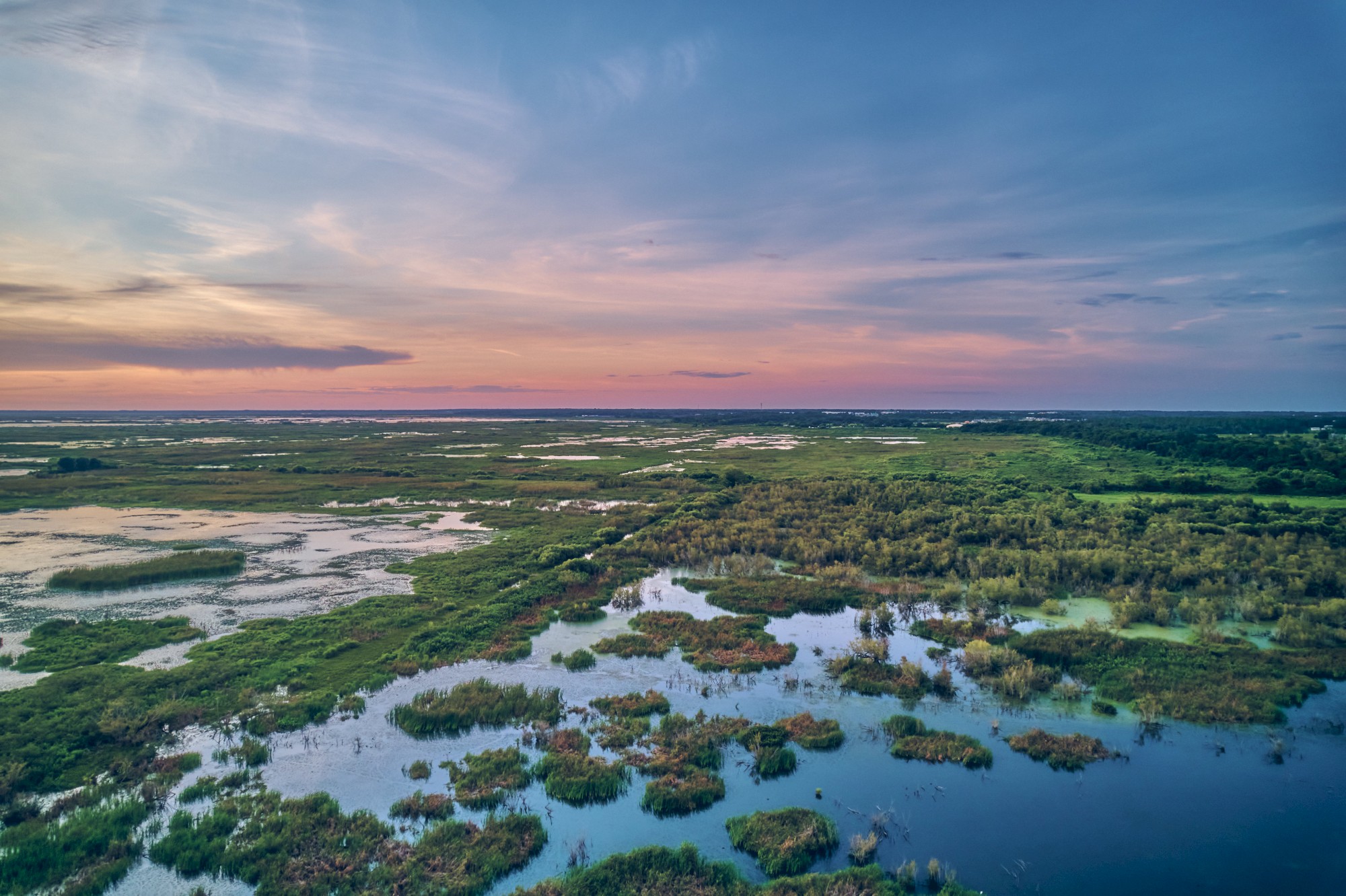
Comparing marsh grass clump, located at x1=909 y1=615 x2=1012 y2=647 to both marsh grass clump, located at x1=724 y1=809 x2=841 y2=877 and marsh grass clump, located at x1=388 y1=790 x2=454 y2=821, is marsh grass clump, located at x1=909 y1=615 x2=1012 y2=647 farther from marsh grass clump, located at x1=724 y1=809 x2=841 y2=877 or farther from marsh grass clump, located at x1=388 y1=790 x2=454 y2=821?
marsh grass clump, located at x1=388 y1=790 x2=454 y2=821

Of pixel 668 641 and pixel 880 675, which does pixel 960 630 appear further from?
pixel 668 641

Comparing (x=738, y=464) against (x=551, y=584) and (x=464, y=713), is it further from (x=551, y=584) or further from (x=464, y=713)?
(x=464, y=713)

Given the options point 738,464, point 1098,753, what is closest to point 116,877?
point 1098,753

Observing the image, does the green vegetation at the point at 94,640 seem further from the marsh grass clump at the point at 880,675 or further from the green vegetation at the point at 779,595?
the marsh grass clump at the point at 880,675

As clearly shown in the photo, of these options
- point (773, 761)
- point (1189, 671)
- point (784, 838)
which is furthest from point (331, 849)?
point (1189, 671)

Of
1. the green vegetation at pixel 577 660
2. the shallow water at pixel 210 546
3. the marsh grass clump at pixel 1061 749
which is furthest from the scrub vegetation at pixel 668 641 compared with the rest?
the marsh grass clump at pixel 1061 749

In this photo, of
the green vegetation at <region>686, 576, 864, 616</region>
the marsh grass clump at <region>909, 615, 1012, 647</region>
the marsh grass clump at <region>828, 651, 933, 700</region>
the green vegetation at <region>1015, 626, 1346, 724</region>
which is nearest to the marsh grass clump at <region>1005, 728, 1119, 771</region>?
the green vegetation at <region>1015, 626, 1346, 724</region>
